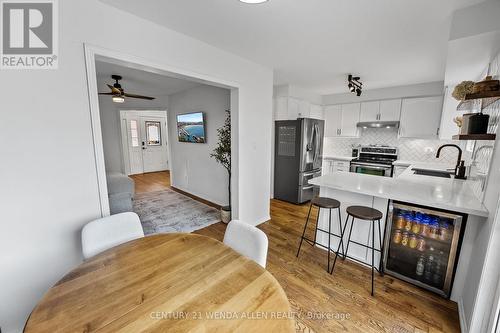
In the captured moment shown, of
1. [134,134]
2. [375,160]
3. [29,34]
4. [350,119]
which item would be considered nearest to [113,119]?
[134,134]

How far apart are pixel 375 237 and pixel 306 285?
0.92 metres

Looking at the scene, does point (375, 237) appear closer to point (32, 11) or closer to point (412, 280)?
point (412, 280)

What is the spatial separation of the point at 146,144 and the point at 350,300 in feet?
25.3

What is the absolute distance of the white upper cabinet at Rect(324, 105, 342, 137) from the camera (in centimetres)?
523

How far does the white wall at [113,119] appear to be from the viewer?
17.4 feet

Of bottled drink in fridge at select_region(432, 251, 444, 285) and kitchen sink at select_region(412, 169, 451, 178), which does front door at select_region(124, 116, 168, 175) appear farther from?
bottled drink in fridge at select_region(432, 251, 444, 285)

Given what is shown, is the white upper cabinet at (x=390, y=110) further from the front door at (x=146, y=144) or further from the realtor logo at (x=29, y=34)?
the front door at (x=146, y=144)

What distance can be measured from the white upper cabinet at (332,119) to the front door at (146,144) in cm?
598

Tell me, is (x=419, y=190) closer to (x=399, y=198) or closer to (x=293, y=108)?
(x=399, y=198)

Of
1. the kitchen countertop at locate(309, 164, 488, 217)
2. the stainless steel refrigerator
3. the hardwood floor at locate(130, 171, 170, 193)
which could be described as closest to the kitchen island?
the kitchen countertop at locate(309, 164, 488, 217)

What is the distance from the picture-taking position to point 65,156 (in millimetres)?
1526

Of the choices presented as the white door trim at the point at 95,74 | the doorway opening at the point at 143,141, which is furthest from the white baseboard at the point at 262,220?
the doorway opening at the point at 143,141

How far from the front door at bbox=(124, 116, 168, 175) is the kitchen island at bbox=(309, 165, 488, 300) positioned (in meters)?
6.90

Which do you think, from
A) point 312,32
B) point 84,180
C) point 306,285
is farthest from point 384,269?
point 84,180
